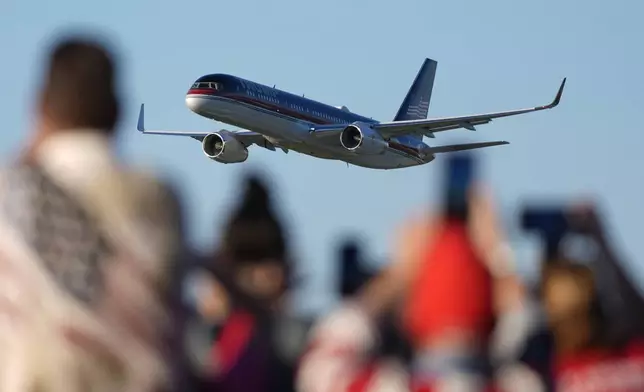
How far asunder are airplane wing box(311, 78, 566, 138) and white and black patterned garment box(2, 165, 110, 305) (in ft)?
133

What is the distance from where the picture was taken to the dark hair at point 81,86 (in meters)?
5.35

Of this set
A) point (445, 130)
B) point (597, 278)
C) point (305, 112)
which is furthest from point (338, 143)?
point (597, 278)

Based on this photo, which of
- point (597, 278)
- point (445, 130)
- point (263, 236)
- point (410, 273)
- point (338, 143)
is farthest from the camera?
point (445, 130)

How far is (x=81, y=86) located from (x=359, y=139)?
40835 millimetres

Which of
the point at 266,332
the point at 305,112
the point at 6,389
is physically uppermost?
the point at 305,112

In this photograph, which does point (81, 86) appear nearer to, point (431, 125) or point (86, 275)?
Result: point (86, 275)

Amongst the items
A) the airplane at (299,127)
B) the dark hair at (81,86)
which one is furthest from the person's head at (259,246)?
the airplane at (299,127)

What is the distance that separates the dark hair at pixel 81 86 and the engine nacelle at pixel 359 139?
40551 mm

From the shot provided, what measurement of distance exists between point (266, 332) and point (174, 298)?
1.29 feet

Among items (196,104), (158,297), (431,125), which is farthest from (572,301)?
(431,125)

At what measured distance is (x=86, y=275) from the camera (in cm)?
500

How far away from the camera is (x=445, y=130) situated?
50.3 m

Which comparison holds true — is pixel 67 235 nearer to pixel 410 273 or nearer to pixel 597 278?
pixel 410 273

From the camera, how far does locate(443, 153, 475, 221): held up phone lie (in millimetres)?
4859
